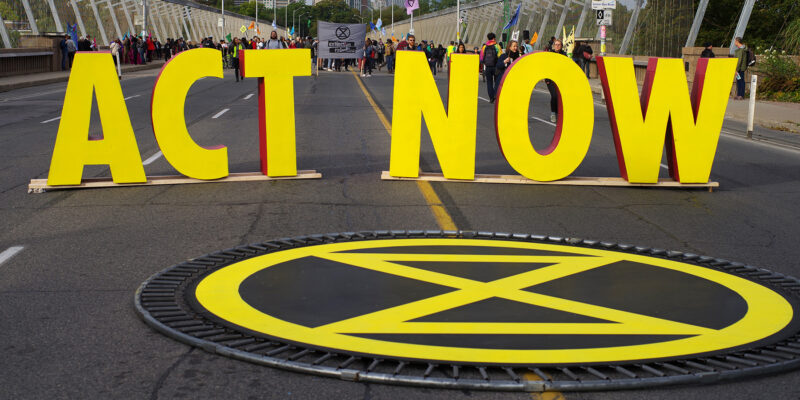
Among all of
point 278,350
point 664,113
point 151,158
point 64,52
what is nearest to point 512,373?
point 278,350

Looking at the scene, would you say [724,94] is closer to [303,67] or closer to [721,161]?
[721,161]

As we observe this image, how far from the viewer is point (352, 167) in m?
11.4

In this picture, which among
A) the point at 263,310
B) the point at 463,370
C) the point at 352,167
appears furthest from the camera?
the point at 352,167

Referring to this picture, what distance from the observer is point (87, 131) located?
941 cm

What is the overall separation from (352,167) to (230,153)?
2396 mm

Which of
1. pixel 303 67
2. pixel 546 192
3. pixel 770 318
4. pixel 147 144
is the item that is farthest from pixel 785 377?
pixel 147 144

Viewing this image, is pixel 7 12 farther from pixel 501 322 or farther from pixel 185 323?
pixel 501 322

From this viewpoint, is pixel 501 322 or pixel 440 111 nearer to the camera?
pixel 501 322

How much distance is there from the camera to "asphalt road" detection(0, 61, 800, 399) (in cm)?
412

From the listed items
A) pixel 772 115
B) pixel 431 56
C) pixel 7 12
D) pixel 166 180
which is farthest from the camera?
pixel 431 56

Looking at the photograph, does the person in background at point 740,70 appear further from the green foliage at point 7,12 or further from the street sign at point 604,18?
the green foliage at point 7,12

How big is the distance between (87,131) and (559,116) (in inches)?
211

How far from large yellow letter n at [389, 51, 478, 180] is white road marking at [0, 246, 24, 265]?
15.2 feet

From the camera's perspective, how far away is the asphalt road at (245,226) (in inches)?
162
